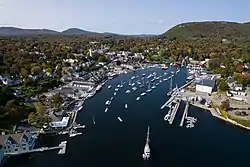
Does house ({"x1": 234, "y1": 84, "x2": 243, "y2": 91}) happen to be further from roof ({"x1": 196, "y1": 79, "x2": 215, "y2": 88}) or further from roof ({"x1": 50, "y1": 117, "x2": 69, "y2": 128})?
roof ({"x1": 50, "y1": 117, "x2": 69, "y2": 128})

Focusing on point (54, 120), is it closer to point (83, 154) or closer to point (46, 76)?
point (83, 154)

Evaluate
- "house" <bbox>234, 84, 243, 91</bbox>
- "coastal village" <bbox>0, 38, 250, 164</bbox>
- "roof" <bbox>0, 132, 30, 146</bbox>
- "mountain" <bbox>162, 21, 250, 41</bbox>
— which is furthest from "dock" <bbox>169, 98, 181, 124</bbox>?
"mountain" <bbox>162, 21, 250, 41</bbox>

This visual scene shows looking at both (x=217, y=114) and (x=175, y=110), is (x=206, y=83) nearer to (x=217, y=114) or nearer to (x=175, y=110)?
(x=217, y=114)

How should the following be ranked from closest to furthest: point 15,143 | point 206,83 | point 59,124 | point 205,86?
point 15,143 → point 59,124 → point 205,86 → point 206,83

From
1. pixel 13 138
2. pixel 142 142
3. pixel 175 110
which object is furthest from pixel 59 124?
pixel 175 110

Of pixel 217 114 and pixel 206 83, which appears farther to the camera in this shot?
pixel 206 83

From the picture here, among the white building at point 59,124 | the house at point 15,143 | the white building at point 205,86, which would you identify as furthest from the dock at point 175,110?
the house at point 15,143

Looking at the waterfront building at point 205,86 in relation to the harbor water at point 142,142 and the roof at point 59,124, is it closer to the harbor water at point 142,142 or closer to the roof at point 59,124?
the harbor water at point 142,142
